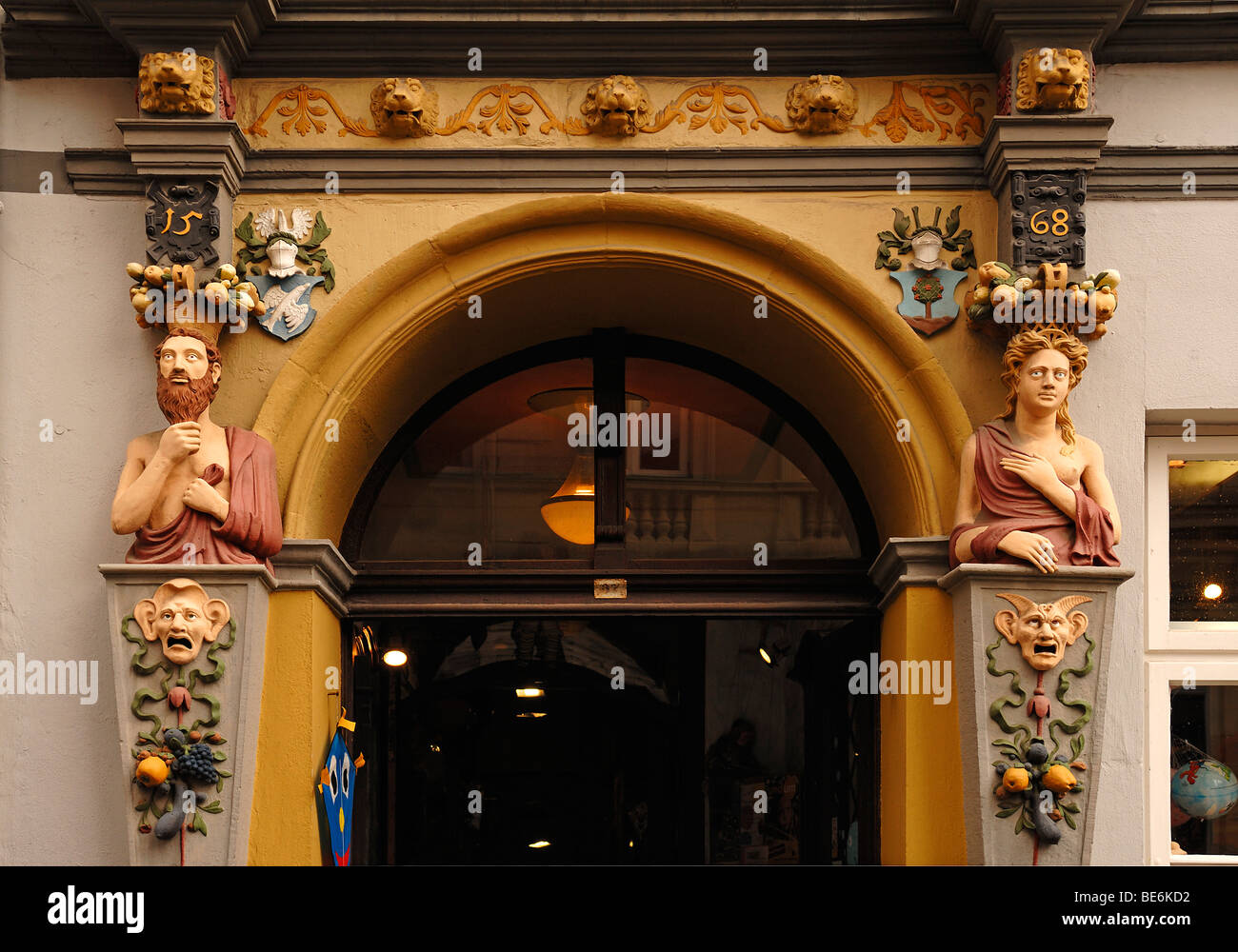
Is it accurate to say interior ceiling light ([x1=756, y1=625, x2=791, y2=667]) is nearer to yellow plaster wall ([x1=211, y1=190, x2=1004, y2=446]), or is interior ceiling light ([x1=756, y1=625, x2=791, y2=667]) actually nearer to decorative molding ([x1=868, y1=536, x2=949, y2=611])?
decorative molding ([x1=868, y1=536, x2=949, y2=611])

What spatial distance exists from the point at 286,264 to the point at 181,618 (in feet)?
4.53

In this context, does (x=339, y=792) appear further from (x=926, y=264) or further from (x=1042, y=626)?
(x=926, y=264)

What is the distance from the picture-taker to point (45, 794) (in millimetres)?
5695

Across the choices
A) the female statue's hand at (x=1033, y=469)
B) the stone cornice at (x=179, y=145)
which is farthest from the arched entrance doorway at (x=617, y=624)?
the stone cornice at (x=179, y=145)

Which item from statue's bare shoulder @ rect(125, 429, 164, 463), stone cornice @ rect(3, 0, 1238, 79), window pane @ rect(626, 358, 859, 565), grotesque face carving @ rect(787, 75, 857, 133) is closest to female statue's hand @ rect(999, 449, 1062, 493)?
window pane @ rect(626, 358, 859, 565)

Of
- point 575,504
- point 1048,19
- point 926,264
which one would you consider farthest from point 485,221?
point 1048,19

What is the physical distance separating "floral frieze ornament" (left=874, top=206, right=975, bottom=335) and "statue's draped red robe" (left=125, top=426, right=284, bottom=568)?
2.38 m

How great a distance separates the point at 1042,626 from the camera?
214 inches

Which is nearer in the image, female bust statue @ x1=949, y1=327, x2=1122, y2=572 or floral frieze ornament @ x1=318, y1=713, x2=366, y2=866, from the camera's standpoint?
female bust statue @ x1=949, y1=327, x2=1122, y2=572

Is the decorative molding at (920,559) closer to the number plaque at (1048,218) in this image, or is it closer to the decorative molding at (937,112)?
the number plaque at (1048,218)

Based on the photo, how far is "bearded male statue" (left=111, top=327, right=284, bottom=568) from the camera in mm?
5531

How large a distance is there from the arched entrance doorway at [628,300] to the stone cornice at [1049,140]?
2.37ft

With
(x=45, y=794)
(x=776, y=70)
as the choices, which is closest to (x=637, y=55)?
(x=776, y=70)

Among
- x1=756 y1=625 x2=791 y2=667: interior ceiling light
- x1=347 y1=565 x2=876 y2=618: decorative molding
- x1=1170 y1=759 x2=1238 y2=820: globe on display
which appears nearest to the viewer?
x1=1170 y1=759 x2=1238 y2=820: globe on display
